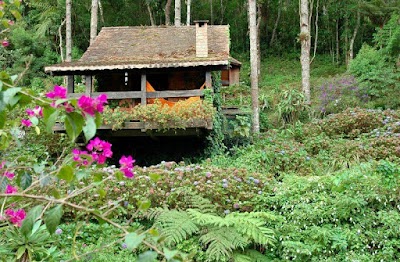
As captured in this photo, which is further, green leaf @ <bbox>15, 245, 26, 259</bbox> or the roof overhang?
the roof overhang

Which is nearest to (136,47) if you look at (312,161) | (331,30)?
(312,161)

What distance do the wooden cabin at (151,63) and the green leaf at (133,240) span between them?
8.90 metres

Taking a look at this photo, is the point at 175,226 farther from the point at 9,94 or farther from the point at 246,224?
the point at 9,94

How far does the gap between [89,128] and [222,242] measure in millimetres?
4749

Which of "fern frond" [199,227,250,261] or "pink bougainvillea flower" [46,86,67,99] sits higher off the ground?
"pink bougainvillea flower" [46,86,67,99]

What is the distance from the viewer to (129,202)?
7395mm

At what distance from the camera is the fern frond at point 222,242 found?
5973 millimetres

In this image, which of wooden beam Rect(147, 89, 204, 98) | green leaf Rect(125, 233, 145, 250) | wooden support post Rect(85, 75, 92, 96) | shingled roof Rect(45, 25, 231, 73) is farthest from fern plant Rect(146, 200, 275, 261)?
wooden support post Rect(85, 75, 92, 96)

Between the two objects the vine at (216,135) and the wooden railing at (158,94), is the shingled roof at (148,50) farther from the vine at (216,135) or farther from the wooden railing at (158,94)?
the vine at (216,135)

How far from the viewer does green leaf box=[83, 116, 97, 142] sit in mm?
1559

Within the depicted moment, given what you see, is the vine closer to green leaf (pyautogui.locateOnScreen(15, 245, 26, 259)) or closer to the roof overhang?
the roof overhang

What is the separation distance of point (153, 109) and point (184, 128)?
0.83m

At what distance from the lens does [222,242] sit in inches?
239

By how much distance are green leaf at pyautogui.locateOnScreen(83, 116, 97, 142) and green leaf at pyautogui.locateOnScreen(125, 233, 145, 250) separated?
362mm
